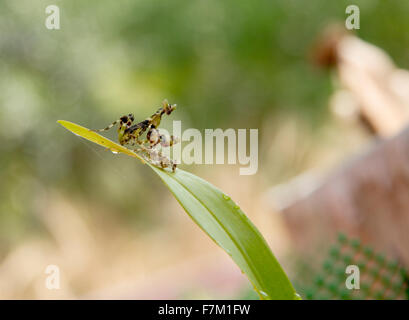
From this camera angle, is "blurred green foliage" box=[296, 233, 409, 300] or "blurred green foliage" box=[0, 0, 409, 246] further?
"blurred green foliage" box=[0, 0, 409, 246]

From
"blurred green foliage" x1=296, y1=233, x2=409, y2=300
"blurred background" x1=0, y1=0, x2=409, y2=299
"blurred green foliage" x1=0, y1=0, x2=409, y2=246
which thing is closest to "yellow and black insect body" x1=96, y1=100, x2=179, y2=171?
"blurred green foliage" x1=296, y1=233, x2=409, y2=300

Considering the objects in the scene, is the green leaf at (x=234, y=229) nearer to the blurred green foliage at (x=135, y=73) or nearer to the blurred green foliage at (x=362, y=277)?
the blurred green foliage at (x=362, y=277)

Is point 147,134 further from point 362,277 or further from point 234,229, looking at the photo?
point 362,277

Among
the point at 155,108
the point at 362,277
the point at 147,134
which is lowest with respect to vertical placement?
the point at 362,277

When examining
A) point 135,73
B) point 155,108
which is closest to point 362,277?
point 155,108

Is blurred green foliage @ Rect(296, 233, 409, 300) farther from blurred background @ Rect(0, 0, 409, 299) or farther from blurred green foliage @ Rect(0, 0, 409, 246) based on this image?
blurred green foliage @ Rect(0, 0, 409, 246)
